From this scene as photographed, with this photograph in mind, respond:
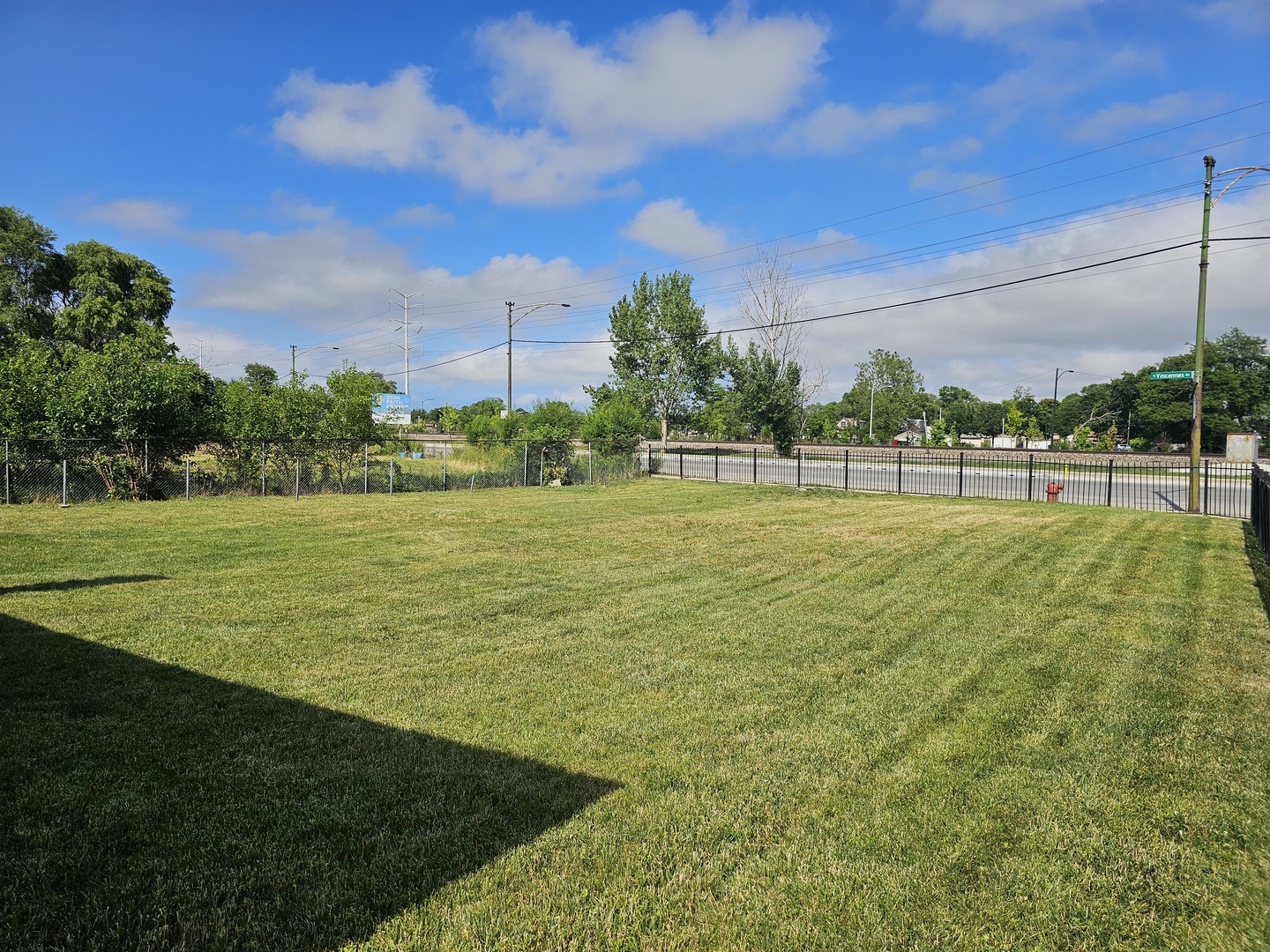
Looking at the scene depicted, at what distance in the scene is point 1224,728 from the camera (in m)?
4.68

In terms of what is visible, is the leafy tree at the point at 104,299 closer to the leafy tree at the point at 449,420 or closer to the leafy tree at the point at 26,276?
the leafy tree at the point at 26,276

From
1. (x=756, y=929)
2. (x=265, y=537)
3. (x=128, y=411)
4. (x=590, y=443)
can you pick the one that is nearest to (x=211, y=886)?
(x=756, y=929)

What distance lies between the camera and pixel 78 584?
8.62m

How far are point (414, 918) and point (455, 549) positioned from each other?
377 inches

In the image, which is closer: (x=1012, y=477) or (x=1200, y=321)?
(x=1200, y=321)

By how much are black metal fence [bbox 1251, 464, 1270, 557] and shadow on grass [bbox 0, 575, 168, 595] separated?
16622 mm

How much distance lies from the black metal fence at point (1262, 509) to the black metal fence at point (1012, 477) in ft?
17.9

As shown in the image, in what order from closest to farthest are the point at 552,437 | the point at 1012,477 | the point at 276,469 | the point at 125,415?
1. the point at 125,415
2. the point at 276,469
3. the point at 552,437
4. the point at 1012,477

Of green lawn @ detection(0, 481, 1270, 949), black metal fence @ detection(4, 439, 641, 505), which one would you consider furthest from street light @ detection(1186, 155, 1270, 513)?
black metal fence @ detection(4, 439, 641, 505)

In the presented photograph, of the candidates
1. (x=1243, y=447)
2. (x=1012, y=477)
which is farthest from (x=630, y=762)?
(x=1243, y=447)

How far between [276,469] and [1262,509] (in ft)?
81.0

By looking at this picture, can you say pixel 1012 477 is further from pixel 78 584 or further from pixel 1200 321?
pixel 78 584

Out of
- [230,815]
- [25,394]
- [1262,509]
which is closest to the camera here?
[230,815]

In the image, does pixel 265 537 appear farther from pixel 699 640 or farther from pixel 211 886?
pixel 211 886
